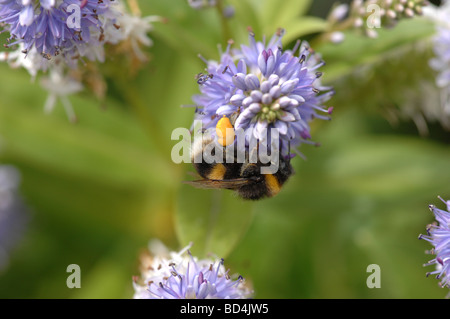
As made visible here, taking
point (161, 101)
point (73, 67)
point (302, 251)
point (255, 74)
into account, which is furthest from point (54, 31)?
point (302, 251)

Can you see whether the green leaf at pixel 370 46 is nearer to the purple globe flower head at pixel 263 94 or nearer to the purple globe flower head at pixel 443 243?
the purple globe flower head at pixel 263 94

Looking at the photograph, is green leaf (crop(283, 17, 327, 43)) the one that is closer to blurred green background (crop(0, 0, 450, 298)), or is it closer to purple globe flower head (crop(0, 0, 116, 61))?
blurred green background (crop(0, 0, 450, 298))

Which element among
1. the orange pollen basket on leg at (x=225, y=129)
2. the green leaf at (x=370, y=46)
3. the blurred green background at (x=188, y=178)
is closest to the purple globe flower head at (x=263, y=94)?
the orange pollen basket on leg at (x=225, y=129)

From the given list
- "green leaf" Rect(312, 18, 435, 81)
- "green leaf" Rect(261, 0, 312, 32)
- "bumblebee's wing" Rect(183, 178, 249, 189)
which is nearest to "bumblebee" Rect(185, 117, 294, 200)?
"bumblebee's wing" Rect(183, 178, 249, 189)

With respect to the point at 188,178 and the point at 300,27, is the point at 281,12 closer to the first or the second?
the point at 300,27

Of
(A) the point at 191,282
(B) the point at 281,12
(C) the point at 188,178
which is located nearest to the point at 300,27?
(B) the point at 281,12
